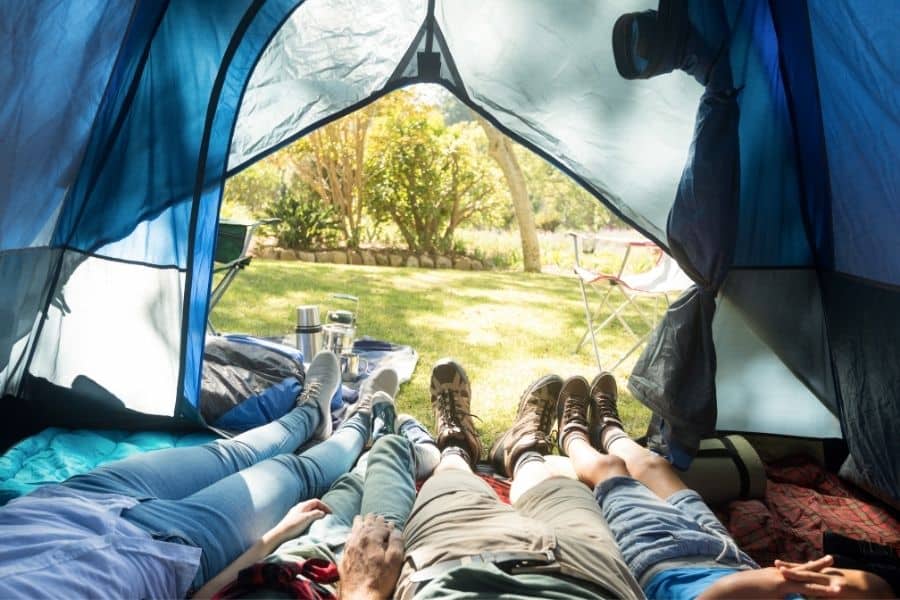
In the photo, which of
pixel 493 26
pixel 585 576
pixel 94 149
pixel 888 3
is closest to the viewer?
pixel 585 576

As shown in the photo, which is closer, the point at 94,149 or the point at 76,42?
the point at 76,42

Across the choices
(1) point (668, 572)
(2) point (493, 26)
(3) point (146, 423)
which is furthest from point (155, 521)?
(2) point (493, 26)

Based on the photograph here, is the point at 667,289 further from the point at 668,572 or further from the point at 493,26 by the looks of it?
the point at 668,572

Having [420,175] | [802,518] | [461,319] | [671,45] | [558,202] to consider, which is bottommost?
[802,518]

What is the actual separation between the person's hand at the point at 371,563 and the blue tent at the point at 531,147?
0.95 metres

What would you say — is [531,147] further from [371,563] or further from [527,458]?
[371,563]

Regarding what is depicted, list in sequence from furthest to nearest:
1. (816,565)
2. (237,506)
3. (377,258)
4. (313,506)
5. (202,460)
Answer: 1. (377,258)
2. (202,460)
3. (313,506)
4. (237,506)
5. (816,565)

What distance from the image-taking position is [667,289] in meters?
3.60

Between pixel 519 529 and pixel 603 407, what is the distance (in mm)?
1164

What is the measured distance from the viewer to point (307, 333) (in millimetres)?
3492

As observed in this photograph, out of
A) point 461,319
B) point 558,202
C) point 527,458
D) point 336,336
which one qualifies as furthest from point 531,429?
point 558,202

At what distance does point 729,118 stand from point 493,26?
0.92m

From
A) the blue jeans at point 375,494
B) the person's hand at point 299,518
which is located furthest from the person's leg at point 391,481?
the person's hand at point 299,518

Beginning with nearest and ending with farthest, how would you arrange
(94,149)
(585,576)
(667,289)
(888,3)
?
(585,576)
(888,3)
(94,149)
(667,289)
